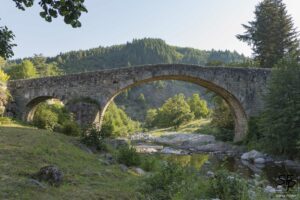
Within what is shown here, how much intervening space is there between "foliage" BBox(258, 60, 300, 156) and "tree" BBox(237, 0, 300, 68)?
43.1 feet

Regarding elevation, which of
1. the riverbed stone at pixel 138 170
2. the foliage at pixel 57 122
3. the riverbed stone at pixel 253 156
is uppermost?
the foliage at pixel 57 122

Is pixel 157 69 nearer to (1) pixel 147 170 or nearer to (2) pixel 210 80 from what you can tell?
(2) pixel 210 80

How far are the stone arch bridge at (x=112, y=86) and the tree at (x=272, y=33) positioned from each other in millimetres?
7996

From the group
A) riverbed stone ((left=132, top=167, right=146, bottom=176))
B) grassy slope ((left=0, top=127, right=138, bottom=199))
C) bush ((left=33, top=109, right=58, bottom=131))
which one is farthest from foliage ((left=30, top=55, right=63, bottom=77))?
riverbed stone ((left=132, top=167, right=146, bottom=176))

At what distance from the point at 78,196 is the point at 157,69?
18.0m

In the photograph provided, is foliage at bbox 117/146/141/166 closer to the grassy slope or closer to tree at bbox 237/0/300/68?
the grassy slope

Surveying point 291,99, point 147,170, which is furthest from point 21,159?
point 291,99

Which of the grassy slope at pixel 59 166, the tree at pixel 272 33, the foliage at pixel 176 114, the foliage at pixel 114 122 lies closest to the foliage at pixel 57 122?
the foliage at pixel 114 122

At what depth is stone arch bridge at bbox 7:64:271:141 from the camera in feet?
73.8

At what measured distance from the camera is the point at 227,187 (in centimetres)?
615

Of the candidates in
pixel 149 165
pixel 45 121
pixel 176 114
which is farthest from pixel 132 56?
pixel 149 165

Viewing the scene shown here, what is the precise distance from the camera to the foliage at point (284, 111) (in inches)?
685

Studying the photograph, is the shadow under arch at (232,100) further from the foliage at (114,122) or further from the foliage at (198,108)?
the foliage at (198,108)

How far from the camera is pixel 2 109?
2086cm
